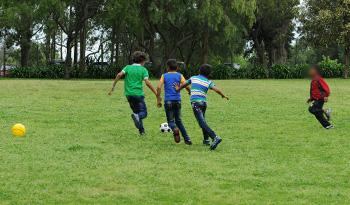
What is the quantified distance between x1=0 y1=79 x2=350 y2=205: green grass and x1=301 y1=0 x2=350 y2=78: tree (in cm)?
2917

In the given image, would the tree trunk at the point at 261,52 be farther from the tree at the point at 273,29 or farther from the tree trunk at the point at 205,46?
the tree trunk at the point at 205,46

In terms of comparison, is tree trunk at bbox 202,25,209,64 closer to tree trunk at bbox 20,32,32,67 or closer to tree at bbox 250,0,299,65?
tree at bbox 250,0,299,65

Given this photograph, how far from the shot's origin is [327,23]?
43.2 metres

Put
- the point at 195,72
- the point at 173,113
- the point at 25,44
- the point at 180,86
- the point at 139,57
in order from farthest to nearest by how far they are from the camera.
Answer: the point at 25,44 < the point at 195,72 < the point at 139,57 < the point at 173,113 < the point at 180,86

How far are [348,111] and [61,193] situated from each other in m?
11.9

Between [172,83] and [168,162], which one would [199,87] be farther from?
[168,162]

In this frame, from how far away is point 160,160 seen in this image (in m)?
8.70

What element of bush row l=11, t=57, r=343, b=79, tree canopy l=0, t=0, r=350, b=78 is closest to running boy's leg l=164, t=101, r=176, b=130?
tree canopy l=0, t=0, r=350, b=78

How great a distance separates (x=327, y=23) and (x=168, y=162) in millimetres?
37013

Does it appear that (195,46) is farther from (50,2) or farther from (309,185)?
(309,185)

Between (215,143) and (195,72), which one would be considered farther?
(195,72)

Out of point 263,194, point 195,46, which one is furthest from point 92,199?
point 195,46

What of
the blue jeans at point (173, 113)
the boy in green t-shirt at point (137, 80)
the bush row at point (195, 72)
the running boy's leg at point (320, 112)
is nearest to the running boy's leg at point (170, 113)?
the blue jeans at point (173, 113)

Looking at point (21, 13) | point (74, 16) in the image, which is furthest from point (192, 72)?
point (21, 13)
